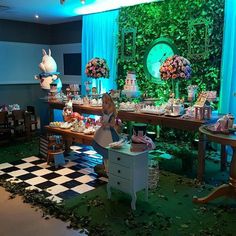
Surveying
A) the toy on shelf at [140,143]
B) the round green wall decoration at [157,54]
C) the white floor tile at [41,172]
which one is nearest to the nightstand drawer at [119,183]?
the toy on shelf at [140,143]

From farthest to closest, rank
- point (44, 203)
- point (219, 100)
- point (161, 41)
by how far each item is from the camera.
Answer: point (161, 41) → point (219, 100) → point (44, 203)

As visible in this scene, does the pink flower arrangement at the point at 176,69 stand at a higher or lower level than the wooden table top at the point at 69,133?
higher

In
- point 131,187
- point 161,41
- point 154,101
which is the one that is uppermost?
point 161,41

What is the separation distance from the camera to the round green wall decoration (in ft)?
17.6

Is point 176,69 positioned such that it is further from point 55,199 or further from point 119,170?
point 55,199

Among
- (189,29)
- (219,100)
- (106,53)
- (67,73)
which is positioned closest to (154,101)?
(219,100)

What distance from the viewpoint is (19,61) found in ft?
23.5

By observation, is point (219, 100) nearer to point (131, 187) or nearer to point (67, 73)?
point (131, 187)

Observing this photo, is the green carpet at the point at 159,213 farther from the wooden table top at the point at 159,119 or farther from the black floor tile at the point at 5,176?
the black floor tile at the point at 5,176

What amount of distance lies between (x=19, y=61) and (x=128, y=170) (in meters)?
5.23

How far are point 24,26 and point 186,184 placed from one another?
18.6ft

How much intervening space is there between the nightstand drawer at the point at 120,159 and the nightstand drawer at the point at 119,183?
182 millimetres

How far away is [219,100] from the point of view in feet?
15.6

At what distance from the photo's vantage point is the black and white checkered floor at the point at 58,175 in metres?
3.62
